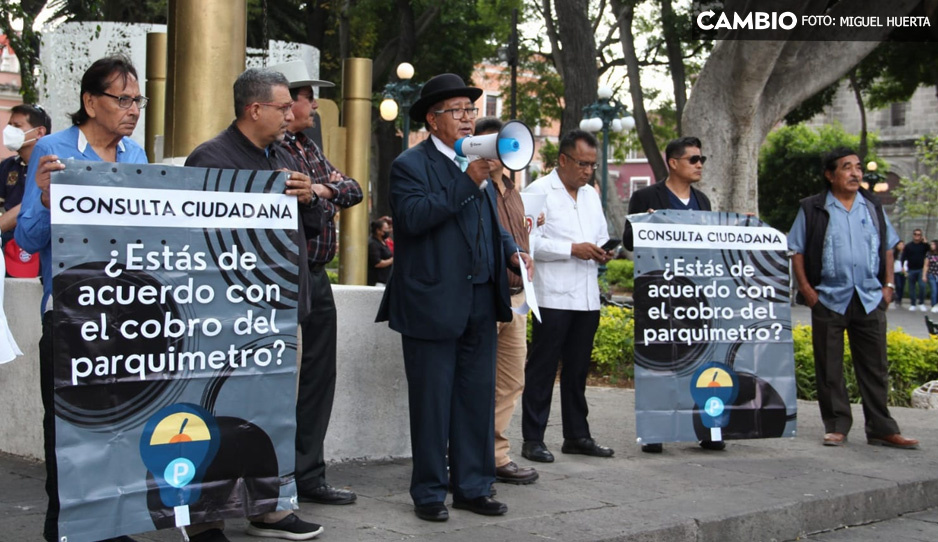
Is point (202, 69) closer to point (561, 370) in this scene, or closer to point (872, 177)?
point (561, 370)

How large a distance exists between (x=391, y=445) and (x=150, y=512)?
2492 mm

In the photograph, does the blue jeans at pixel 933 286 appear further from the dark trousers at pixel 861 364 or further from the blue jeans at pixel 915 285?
the dark trousers at pixel 861 364

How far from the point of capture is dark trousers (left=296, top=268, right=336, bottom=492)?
5191mm

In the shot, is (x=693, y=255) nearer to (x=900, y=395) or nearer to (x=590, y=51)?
(x=900, y=395)

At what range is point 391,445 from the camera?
6438 mm

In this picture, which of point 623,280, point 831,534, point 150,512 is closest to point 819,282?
point 831,534

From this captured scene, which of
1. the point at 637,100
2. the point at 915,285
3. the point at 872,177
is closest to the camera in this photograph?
the point at 637,100

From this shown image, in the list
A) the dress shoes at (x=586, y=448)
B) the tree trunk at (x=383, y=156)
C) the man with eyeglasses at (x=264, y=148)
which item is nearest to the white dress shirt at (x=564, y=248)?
the dress shoes at (x=586, y=448)

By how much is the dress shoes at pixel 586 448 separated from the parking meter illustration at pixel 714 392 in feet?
2.16

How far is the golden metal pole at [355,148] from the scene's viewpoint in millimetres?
9836

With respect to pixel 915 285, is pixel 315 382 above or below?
below

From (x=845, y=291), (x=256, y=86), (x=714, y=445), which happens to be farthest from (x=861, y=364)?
(x=256, y=86)

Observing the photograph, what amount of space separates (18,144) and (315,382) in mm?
2923

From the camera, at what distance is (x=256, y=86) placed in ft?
14.9
